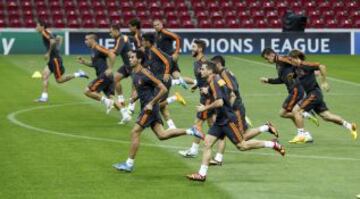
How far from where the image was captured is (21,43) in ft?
147

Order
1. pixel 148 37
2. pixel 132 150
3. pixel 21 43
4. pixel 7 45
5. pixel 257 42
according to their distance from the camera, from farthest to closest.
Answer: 1. pixel 257 42
2. pixel 21 43
3. pixel 7 45
4. pixel 148 37
5. pixel 132 150

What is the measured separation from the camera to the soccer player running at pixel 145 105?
1575 cm

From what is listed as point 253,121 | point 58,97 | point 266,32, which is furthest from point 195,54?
point 266,32

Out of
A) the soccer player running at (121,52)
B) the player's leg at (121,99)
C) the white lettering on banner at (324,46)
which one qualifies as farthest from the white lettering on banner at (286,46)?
the player's leg at (121,99)

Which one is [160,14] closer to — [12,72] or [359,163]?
[12,72]

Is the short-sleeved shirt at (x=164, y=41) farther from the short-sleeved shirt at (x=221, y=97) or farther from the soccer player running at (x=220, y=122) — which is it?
the short-sleeved shirt at (x=221, y=97)

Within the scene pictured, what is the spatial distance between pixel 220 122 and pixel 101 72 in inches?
335

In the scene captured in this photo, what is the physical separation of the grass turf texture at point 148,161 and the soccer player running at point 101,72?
610mm

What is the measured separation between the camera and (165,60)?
2030cm

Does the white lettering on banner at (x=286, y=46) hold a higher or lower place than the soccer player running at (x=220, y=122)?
lower

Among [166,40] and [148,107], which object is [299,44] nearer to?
[166,40]

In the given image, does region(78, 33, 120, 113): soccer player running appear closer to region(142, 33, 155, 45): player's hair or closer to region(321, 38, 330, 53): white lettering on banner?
region(142, 33, 155, 45): player's hair

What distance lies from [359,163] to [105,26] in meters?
31.2

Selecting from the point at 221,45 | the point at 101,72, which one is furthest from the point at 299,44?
the point at 101,72
